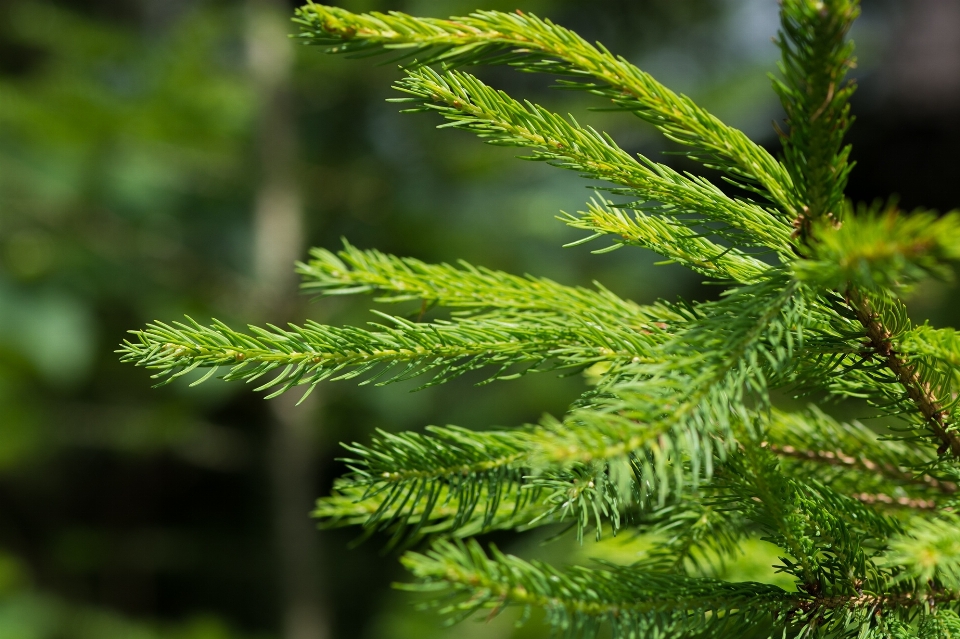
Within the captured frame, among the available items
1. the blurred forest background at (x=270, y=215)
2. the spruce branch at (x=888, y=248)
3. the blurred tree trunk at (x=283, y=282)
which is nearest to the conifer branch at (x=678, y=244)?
the spruce branch at (x=888, y=248)

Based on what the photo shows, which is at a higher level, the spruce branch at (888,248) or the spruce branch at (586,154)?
the spruce branch at (586,154)

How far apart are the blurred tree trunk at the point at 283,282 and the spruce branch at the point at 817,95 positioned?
1.95 m

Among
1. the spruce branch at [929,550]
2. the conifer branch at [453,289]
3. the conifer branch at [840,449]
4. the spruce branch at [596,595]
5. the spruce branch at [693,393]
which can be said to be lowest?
the spruce branch at [596,595]

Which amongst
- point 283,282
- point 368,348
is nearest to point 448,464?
point 368,348

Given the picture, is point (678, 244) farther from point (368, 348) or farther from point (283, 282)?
point (283, 282)

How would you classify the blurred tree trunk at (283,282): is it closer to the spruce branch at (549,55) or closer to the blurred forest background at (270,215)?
the blurred forest background at (270,215)

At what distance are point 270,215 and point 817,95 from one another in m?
2.08

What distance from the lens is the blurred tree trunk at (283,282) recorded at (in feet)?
7.13

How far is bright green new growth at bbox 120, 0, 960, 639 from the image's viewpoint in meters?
0.29

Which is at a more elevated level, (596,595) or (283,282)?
(283,282)

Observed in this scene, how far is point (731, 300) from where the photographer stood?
34 cm

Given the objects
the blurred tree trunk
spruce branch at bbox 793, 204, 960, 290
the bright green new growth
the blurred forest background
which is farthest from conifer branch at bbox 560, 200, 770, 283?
the blurred tree trunk

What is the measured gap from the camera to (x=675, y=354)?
0.35m

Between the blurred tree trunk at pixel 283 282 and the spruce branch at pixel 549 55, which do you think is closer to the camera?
the spruce branch at pixel 549 55
